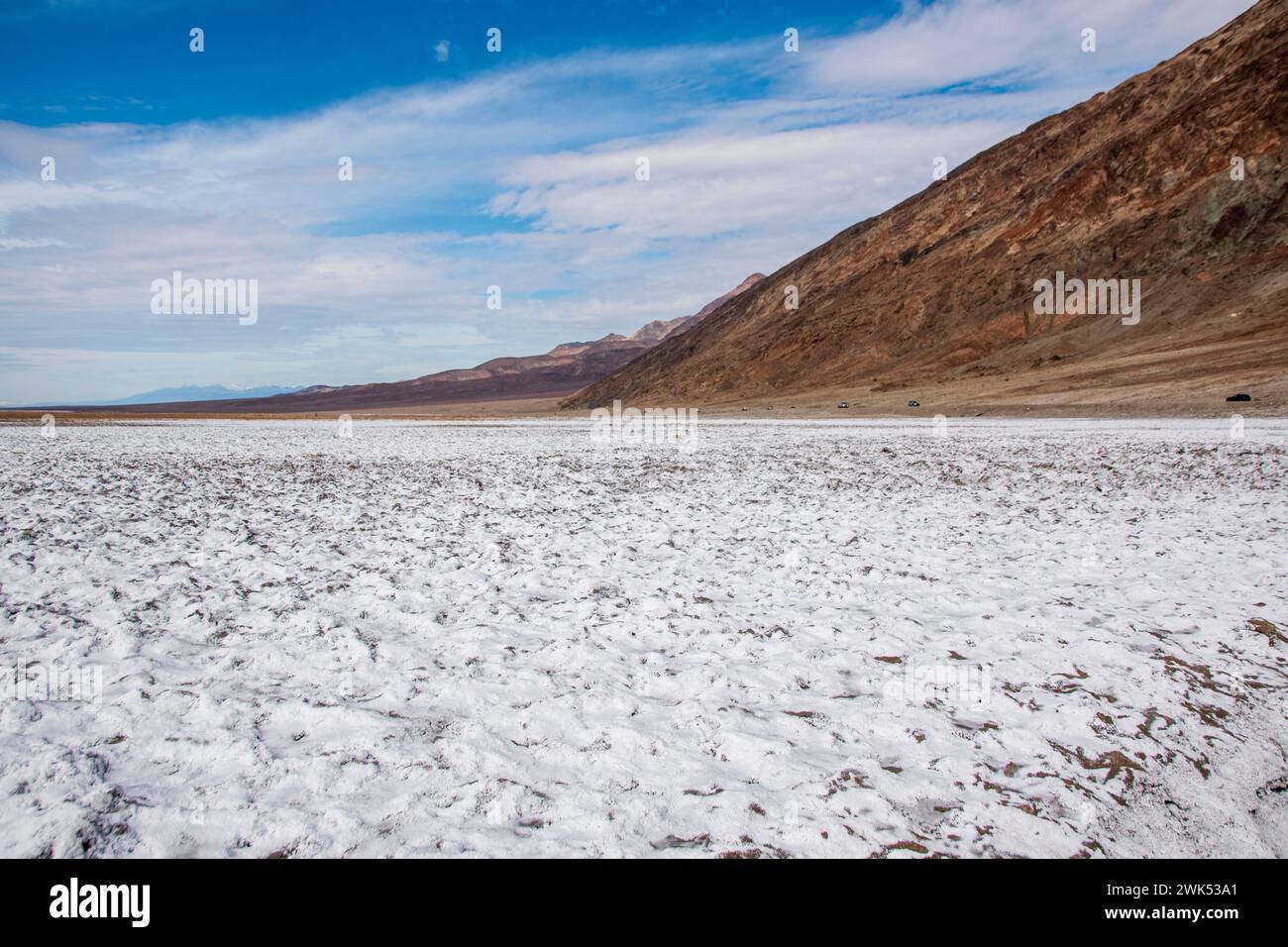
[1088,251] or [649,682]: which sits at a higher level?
[1088,251]

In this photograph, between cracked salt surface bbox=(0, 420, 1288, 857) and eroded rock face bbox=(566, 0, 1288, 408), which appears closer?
cracked salt surface bbox=(0, 420, 1288, 857)

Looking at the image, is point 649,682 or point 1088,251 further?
point 1088,251

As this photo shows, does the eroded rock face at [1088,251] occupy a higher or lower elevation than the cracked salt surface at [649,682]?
higher

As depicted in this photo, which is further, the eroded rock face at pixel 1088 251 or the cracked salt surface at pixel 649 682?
the eroded rock face at pixel 1088 251

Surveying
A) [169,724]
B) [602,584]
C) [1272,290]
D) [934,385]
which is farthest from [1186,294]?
[169,724]
